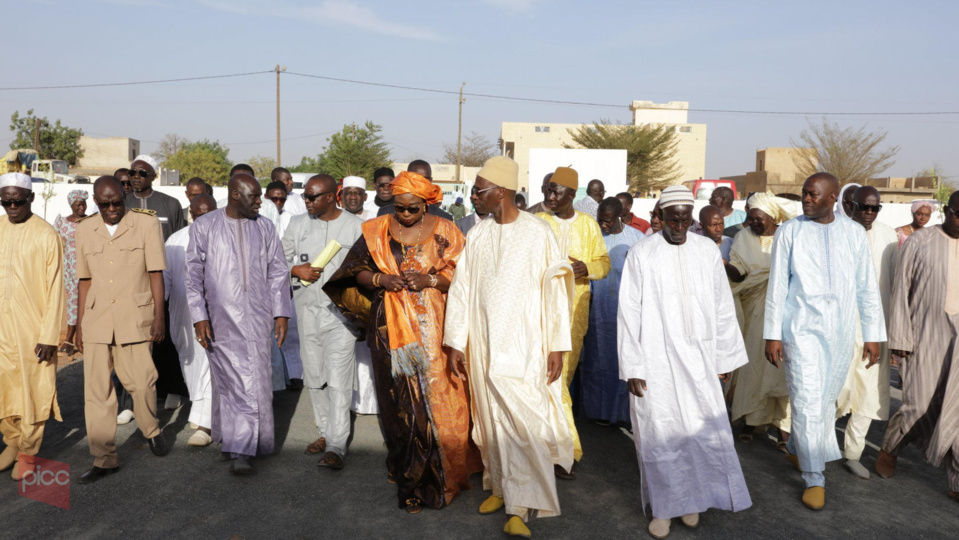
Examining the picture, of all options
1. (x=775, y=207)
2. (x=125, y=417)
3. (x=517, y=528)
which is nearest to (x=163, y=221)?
(x=125, y=417)

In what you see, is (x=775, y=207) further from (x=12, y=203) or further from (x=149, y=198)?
(x=12, y=203)

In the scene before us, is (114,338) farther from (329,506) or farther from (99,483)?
(329,506)

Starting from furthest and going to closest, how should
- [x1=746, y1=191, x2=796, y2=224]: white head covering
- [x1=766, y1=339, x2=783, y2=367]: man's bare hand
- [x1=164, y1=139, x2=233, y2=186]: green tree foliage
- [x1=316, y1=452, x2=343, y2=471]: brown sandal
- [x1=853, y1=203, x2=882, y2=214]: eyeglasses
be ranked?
[x1=164, y1=139, x2=233, y2=186]: green tree foliage < [x1=746, y1=191, x2=796, y2=224]: white head covering < [x1=853, y1=203, x2=882, y2=214]: eyeglasses < [x1=316, y1=452, x2=343, y2=471]: brown sandal < [x1=766, y1=339, x2=783, y2=367]: man's bare hand

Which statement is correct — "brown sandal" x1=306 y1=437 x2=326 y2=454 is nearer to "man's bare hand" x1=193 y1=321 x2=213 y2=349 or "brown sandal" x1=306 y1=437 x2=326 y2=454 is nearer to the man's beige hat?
"man's bare hand" x1=193 y1=321 x2=213 y2=349

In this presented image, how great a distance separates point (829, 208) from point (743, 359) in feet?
4.24

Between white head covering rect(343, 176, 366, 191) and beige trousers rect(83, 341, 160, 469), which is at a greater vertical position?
white head covering rect(343, 176, 366, 191)

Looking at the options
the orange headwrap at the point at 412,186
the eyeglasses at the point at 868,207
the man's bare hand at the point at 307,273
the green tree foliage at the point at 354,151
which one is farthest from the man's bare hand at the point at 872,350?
the green tree foliage at the point at 354,151

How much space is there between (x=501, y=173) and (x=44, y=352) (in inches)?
129

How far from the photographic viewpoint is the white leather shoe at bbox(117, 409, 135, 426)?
605cm

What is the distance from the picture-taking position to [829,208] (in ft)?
15.6

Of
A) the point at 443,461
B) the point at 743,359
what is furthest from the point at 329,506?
the point at 743,359

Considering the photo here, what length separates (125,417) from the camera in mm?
6086

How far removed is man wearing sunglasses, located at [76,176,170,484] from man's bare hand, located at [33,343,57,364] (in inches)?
6.8

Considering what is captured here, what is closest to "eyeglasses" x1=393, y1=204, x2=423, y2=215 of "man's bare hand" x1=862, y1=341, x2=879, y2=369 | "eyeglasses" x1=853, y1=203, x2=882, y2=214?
"man's bare hand" x1=862, y1=341, x2=879, y2=369
